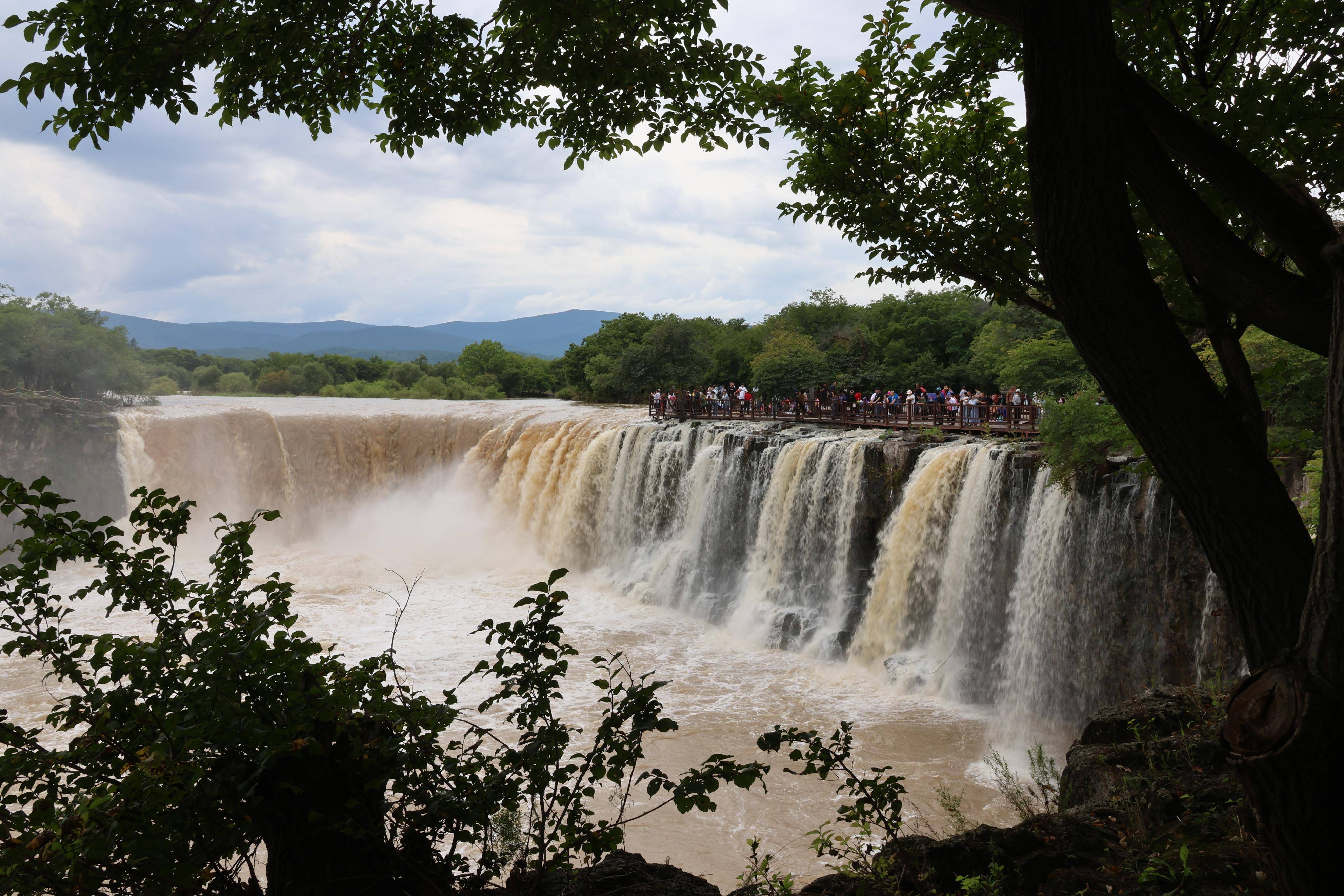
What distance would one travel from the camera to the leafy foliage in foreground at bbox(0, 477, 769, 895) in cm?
213

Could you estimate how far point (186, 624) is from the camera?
2.50 m

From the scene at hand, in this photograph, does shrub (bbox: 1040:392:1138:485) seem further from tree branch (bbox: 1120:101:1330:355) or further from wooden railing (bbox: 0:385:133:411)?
wooden railing (bbox: 0:385:133:411)

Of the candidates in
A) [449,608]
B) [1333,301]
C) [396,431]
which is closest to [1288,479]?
[1333,301]

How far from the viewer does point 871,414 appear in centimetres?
1927

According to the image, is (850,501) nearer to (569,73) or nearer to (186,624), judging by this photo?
(569,73)

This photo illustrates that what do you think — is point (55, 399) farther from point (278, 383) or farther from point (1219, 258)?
point (278, 383)

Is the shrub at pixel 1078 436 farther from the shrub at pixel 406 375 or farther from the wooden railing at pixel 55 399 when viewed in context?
the shrub at pixel 406 375

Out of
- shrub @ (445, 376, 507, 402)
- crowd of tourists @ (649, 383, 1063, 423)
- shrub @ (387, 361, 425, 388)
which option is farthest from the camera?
shrub @ (387, 361, 425, 388)

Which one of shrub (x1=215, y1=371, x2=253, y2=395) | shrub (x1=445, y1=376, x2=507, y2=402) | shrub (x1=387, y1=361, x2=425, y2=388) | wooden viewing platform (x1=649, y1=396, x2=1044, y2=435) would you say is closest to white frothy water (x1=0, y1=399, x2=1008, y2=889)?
wooden viewing platform (x1=649, y1=396, x2=1044, y2=435)

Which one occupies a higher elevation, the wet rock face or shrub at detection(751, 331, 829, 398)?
shrub at detection(751, 331, 829, 398)

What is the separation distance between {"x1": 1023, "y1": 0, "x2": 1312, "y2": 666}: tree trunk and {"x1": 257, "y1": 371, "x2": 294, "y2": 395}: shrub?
71.2 meters

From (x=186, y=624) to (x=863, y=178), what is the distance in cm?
471

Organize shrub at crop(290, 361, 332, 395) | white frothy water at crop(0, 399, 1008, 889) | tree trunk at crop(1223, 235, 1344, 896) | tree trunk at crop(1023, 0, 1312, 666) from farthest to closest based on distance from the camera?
A: shrub at crop(290, 361, 332, 395)
white frothy water at crop(0, 399, 1008, 889)
tree trunk at crop(1023, 0, 1312, 666)
tree trunk at crop(1223, 235, 1344, 896)

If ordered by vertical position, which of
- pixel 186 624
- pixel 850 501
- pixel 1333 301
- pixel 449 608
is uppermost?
pixel 1333 301
